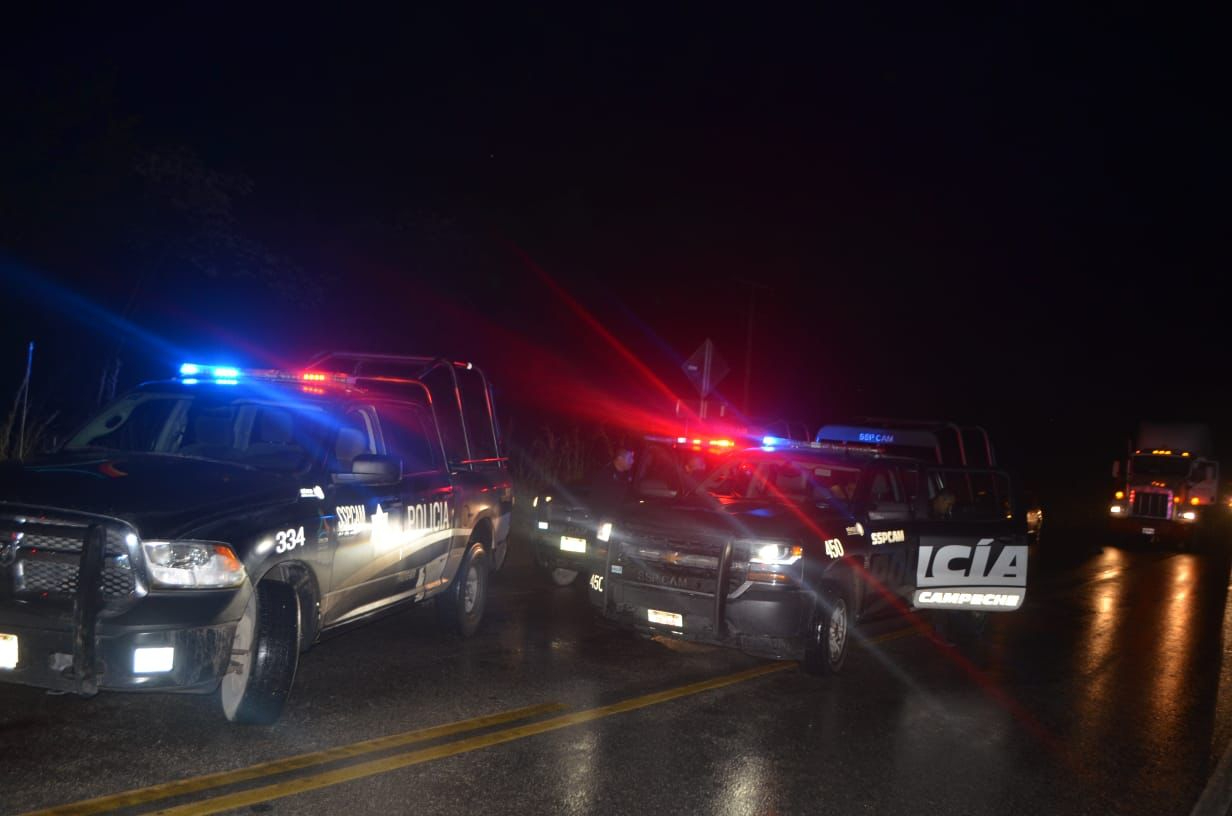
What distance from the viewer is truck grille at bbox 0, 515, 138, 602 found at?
5.17 meters

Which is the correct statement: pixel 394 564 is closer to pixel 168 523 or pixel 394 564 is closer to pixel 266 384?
pixel 266 384

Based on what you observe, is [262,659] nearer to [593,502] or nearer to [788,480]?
[788,480]

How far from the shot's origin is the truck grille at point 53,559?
5.17 metres

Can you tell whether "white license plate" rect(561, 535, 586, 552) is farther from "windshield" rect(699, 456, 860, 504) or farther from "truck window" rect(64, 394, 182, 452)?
"truck window" rect(64, 394, 182, 452)

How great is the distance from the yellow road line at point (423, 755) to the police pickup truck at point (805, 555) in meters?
0.61

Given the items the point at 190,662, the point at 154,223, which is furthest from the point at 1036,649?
the point at 154,223

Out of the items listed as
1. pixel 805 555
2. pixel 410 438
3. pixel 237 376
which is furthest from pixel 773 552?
pixel 237 376

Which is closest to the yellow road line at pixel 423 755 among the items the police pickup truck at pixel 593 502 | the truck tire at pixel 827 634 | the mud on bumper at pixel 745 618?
the mud on bumper at pixel 745 618

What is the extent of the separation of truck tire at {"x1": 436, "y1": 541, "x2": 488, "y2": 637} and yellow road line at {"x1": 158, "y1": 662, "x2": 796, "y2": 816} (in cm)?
204

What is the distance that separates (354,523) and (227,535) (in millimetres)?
1348

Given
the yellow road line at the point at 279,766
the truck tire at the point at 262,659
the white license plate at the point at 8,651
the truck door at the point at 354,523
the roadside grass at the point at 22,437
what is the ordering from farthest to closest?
1. the roadside grass at the point at 22,437
2. the truck door at the point at 354,523
3. the truck tire at the point at 262,659
4. the white license plate at the point at 8,651
5. the yellow road line at the point at 279,766

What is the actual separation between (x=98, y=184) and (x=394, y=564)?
8.50 m

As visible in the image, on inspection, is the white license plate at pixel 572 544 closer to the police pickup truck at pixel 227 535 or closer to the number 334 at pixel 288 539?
the police pickup truck at pixel 227 535

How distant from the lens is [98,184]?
43.7 feet
